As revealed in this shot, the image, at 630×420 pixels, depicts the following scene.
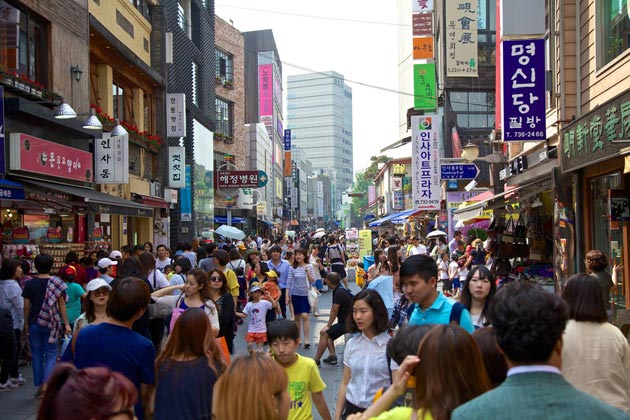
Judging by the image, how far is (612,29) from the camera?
10.4m

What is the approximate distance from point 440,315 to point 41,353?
5.99 m

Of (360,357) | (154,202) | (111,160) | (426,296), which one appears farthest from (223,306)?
(154,202)

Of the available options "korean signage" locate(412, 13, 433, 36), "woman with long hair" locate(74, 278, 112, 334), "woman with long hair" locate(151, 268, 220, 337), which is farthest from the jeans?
"korean signage" locate(412, 13, 433, 36)

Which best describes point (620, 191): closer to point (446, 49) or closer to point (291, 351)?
point (291, 351)

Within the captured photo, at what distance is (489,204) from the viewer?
1558cm

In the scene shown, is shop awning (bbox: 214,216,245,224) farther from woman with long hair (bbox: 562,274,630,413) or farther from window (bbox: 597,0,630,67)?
woman with long hair (bbox: 562,274,630,413)

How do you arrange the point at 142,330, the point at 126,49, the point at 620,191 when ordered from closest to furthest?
the point at 142,330 < the point at 620,191 < the point at 126,49

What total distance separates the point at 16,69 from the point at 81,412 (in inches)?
527

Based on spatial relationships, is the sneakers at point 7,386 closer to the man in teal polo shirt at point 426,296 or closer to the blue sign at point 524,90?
the man in teal polo shirt at point 426,296

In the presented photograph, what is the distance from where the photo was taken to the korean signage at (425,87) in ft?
116

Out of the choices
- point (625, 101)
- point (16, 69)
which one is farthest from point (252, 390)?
point (16, 69)

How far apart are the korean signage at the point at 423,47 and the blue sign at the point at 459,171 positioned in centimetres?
1508

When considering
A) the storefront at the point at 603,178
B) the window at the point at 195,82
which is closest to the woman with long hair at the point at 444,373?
the storefront at the point at 603,178

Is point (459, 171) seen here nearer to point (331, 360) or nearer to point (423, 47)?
point (331, 360)
